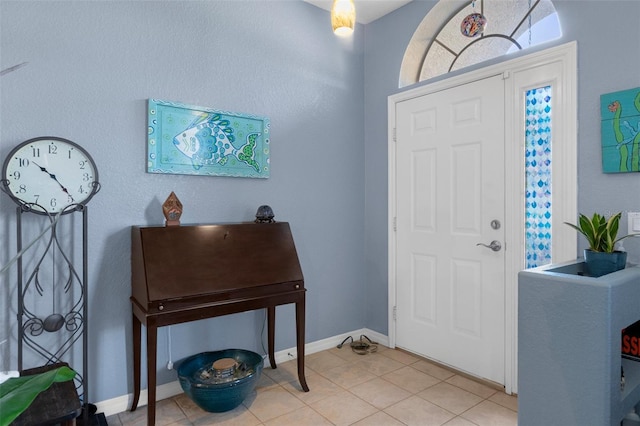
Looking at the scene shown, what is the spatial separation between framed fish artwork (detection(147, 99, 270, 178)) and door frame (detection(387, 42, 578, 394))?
1367 mm

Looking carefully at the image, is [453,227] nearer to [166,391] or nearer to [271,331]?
[271,331]

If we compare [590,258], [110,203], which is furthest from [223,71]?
[590,258]

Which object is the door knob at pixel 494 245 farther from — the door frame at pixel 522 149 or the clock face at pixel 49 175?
the clock face at pixel 49 175

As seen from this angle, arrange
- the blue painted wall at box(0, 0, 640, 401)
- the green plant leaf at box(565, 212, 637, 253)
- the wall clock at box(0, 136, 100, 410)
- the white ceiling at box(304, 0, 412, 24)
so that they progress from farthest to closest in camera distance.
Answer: the white ceiling at box(304, 0, 412, 24) < the blue painted wall at box(0, 0, 640, 401) < the wall clock at box(0, 136, 100, 410) < the green plant leaf at box(565, 212, 637, 253)

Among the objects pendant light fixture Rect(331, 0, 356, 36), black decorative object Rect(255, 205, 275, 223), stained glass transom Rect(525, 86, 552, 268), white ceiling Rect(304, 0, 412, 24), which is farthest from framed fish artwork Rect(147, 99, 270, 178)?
stained glass transom Rect(525, 86, 552, 268)

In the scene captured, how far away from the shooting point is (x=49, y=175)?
6.59 feet

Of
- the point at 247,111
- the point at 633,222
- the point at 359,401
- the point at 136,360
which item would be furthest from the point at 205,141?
the point at 633,222

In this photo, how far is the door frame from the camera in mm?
2205

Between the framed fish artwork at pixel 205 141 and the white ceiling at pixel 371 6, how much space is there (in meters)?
1.06

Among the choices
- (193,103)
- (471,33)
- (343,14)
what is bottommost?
(193,103)

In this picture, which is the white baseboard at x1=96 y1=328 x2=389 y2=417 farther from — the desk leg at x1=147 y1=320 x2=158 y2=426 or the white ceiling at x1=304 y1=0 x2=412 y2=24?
A: the white ceiling at x1=304 y1=0 x2=412 y2=24

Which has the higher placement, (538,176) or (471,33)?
(471,33)

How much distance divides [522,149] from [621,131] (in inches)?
20.0

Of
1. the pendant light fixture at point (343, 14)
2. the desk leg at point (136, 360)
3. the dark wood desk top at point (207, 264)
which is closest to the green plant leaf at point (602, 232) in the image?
the pendant light fixture at point (343, 14)
